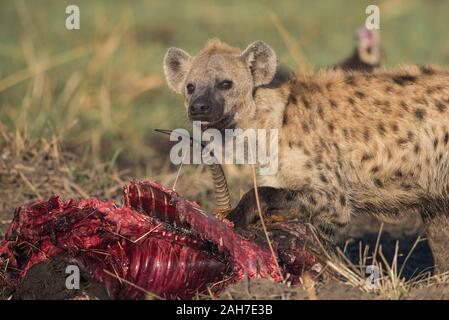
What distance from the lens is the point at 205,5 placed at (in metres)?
13.8

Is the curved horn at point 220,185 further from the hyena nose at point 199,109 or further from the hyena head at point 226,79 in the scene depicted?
the hyena head at point 226,79

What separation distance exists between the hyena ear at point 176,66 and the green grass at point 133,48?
0.27 m

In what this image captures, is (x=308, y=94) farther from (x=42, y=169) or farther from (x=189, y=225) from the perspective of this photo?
(x=42, y=169)

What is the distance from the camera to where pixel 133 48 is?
34.7ft

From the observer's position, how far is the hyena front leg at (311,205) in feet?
15.7

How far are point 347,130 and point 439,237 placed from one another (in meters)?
0.81

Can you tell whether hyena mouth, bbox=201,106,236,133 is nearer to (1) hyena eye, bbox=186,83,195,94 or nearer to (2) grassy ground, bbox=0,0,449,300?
(1) hyena eye, bbox=186,83,195,94

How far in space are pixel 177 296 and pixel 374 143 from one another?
4.98ft

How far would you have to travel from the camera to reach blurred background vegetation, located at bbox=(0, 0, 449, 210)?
8.01m

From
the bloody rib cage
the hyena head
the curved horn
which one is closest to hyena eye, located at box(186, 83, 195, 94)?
the hyena head

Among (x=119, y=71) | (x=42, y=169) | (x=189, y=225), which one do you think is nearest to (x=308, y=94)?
(x=189, y=225)

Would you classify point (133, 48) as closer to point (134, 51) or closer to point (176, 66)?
point (134, 51)

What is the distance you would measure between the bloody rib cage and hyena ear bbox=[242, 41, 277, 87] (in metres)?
1.17

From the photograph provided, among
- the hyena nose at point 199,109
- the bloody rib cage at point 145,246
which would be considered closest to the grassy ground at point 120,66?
the hyena nose at point 199,109
